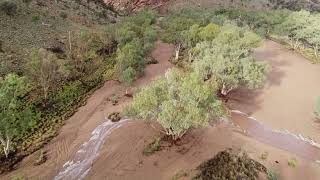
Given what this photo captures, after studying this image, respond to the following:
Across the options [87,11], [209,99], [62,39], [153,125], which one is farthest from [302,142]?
[87,11]

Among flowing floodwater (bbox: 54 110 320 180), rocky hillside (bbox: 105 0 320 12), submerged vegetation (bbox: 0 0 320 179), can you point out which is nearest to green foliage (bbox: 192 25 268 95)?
submerged vegetation (bbox: 0 0 320 179)

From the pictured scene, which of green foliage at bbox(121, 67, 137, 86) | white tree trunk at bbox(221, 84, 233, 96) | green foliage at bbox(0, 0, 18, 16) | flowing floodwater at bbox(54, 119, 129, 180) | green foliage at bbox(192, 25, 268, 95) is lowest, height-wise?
flowing floodwater at bbox(54, 119, 129, 180)

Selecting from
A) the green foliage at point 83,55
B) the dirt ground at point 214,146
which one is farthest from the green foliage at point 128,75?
the dirt ground at point 214,146

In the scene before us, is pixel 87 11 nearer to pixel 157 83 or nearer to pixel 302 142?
pixel 157 83

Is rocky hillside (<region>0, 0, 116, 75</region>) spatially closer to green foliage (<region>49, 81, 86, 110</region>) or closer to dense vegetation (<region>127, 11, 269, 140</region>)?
green foliage (<region>49, 81, 86, 110</region>)

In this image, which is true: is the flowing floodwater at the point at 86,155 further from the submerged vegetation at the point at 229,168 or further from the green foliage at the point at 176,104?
the submerged vegetation at the point at 229,168

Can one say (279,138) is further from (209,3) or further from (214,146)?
(209,3)
